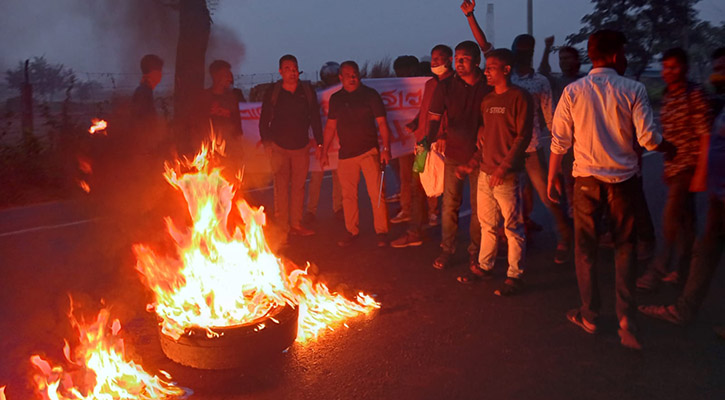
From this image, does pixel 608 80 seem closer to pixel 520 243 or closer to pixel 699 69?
pixel 520 243

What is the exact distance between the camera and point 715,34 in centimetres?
4688

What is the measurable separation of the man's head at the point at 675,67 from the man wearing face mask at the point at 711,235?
225mm

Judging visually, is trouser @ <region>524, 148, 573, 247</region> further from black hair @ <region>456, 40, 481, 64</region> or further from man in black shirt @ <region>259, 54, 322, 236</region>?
man in black shirt @ <region>259, 54, 322, 236</region>

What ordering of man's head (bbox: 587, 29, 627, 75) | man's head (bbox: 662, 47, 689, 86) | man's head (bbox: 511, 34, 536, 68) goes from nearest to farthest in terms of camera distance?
man's head (bbox: 587, 29, 627, 75), man's head (bbox: 662, 47, 689, 86), man's head (bbox: 511, 34, 536, 68)

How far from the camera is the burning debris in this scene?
4.38 metres

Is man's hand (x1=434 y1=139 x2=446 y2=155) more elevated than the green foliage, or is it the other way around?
the green foliage

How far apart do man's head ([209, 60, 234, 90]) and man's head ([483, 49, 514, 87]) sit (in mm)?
3694

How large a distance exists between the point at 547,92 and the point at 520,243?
1881 millimetres

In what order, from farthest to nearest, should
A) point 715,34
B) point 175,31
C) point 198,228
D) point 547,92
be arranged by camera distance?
point 715,34, point 175,31, point 547,92, point 198,228

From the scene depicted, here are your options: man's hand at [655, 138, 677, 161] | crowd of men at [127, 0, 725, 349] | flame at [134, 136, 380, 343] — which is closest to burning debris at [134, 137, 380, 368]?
flame at [134, 136, 380, 343]

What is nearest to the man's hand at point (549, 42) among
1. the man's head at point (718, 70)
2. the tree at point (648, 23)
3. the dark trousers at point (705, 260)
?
the man's head at point (718, 70)

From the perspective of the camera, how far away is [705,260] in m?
4.70

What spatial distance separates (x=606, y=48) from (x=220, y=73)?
191 inches

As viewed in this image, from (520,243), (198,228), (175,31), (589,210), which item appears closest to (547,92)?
(520,243)
